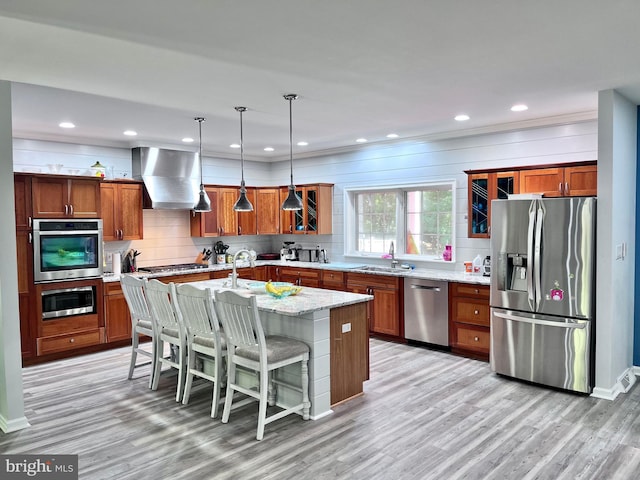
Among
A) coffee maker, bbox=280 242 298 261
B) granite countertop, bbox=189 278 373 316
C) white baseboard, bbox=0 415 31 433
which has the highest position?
coffee maker, bbox=280 242 298 261

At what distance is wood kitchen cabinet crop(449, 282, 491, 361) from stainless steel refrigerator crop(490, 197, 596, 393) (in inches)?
18.8

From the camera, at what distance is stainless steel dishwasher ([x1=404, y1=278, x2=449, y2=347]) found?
555 centimetres

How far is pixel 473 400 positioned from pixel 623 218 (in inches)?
85.9

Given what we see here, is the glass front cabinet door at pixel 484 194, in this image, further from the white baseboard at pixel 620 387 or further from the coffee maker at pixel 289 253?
the coffee maker at pixel 289 253

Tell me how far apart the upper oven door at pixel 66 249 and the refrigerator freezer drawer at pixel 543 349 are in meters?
4.65

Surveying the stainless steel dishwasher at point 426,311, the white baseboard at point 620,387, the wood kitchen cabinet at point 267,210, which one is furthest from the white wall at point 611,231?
the wood kitchen cabinet at point 267,210

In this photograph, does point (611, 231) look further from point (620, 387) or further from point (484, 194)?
point (484, 194)

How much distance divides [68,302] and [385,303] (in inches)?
153

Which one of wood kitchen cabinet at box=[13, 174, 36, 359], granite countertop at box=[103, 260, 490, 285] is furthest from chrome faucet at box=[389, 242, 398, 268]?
wood kitchen cabinet at box=[13, 174, 36, 359]

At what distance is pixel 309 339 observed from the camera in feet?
12.3

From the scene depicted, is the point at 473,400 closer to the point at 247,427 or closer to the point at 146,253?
the point at 247,427

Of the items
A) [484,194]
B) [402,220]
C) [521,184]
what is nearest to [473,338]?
[484,194]

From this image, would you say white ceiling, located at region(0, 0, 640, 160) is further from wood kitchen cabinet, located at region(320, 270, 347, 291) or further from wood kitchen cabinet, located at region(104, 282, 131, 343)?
wood kitchen cabinet, located at region(320, 270, 347, 291)

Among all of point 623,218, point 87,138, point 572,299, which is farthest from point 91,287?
point 623,218
